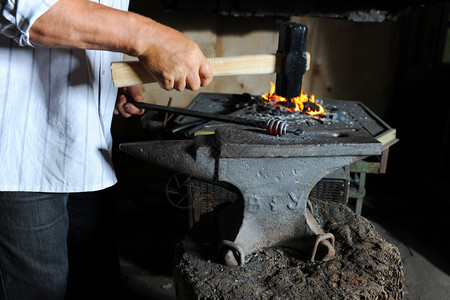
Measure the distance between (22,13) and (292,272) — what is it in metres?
0.88

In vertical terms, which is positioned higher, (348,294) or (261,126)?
(261,126)

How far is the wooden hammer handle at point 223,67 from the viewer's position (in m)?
1.06

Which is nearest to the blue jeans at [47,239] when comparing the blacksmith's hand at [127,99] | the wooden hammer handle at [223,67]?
the blacksmith's hand at [127,99]

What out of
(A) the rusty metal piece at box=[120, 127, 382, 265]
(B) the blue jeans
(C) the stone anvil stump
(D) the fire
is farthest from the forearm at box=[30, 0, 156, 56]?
(D) the fire

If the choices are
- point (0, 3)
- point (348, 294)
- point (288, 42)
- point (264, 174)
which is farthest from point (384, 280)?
point (0, 3)

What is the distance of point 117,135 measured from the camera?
3.07m

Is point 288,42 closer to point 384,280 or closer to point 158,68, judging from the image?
point 158,68

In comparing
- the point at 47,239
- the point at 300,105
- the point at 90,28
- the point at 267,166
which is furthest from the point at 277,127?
the point at 300,105

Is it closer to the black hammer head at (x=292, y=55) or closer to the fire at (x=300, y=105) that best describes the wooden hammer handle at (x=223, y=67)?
the black hammer head at (x=292, y=55)

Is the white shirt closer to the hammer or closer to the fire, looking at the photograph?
the hammer

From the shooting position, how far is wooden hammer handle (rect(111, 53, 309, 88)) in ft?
3.47

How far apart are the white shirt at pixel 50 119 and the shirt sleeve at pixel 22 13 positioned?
0.20m

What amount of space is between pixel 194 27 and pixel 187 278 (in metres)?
2.15

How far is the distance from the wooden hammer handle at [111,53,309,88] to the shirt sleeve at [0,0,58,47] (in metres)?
0.25
